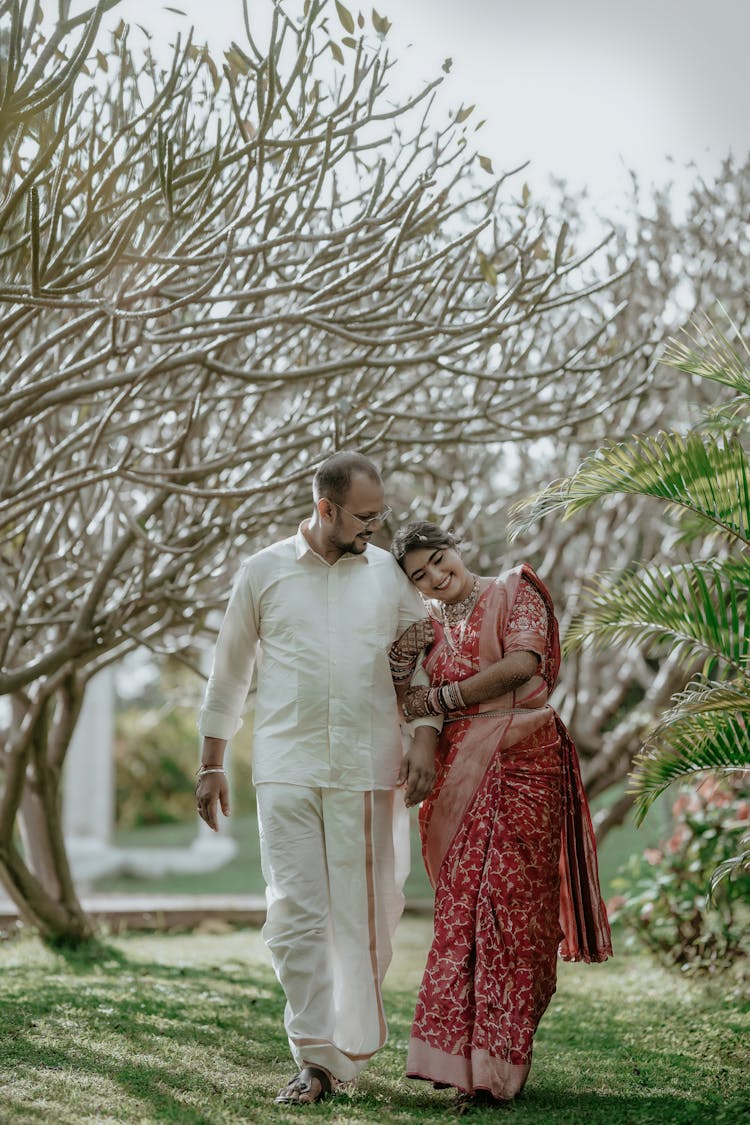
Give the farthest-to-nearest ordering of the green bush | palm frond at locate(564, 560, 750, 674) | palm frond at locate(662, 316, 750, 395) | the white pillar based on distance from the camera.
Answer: the green bush
the white pillar
palm frond at locate(564, 560, 750, 674)
palm frond at locate(662, 316, 750, 395)

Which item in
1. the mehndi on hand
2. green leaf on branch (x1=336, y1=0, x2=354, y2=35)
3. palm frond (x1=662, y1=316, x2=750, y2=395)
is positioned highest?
green leaf on branch (x1=336, y1=0, x2=354, y2=35)

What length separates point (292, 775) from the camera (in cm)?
436

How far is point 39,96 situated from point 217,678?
197 centimetres

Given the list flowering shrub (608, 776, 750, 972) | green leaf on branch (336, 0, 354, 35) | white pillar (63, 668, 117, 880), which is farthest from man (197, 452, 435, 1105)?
white pillar (63, 668, 117, 880)

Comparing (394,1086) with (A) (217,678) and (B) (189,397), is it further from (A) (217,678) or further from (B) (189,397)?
(B) (189,397)

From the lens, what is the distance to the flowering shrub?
7.04 meters

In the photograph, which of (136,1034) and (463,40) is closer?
(136,1034)

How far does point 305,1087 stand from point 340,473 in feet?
6.39

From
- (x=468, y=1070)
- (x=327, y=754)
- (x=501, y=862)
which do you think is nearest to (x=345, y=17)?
(x=327, y=754)

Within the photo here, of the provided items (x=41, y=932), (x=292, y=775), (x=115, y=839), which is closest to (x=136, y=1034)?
(x=292, y=775)

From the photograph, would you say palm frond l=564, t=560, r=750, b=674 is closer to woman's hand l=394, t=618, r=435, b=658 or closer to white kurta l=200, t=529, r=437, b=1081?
woman's hand l=394, t=618, r=435, b=658

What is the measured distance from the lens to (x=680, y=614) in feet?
15.8

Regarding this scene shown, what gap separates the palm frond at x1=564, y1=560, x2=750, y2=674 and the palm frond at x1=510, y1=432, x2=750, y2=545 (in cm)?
23

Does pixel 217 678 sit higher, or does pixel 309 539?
pixel 309 539
